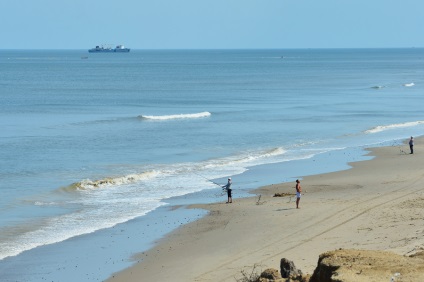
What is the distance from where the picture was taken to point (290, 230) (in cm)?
2200

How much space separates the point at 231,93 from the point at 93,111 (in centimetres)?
2754

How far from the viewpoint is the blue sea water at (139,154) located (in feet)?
73.0

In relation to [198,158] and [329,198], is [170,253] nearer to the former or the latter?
[329,198]

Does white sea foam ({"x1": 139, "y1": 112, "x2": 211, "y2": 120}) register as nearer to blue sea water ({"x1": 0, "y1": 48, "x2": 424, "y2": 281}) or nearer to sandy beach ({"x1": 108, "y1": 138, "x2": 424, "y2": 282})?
blue sea water ({"x1": 0, "y1": 48, "x2": 424, "y2": 281})

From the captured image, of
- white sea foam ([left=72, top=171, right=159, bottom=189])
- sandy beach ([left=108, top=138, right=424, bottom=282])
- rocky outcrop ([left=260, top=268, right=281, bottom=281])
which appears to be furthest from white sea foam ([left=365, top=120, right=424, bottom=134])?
rocky outcrop ([left=260, top=268, right=281, bottom=281])

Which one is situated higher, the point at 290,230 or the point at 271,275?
the point at 271,275

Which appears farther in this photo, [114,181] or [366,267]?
[114,181]

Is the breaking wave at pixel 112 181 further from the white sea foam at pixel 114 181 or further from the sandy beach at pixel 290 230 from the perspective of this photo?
the sandy beach at pixel 290 230

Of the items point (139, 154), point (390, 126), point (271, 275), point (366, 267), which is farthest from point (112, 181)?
point (390, 126)

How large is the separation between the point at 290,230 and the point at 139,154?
Answer: 2069 centimetres

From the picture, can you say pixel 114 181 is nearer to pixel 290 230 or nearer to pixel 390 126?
pixel 290 230

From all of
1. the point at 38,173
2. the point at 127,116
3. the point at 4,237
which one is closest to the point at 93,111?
the point at 127,116

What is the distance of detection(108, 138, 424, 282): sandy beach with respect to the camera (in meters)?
18.4

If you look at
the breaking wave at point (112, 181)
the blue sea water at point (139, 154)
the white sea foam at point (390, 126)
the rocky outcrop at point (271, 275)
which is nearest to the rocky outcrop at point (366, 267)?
the rocky outcrop at point (271, 275)
